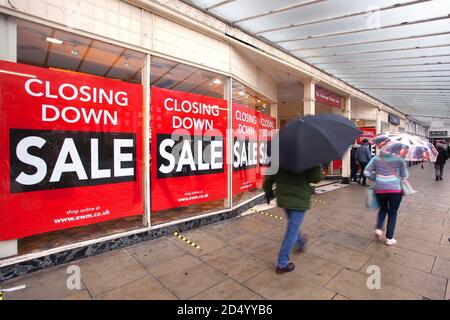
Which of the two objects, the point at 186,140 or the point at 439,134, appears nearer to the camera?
the point at 186,140

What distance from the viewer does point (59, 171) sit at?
3.52 meters

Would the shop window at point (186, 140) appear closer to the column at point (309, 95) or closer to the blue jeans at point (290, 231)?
the blue jeans at point (290, 231)

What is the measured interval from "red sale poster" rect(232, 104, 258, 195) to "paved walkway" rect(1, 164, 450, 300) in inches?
57.1

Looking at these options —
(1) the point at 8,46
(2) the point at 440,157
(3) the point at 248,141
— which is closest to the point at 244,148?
(3) the point at 248,141

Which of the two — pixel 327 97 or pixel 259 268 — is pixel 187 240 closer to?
pixel 259 268

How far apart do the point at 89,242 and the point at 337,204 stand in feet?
19.8

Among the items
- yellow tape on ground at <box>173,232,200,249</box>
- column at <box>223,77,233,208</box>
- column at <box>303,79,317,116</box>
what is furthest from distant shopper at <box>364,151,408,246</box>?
column at <box>303,79,317,116</box>

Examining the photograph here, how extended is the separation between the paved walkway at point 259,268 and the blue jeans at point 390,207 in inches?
12.4

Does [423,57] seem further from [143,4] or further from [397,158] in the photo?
[143,4]

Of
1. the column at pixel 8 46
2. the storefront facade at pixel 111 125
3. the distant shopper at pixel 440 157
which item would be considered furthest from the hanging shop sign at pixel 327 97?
the column at pixel 8 46

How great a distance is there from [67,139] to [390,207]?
4.97m

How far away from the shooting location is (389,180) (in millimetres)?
3920
